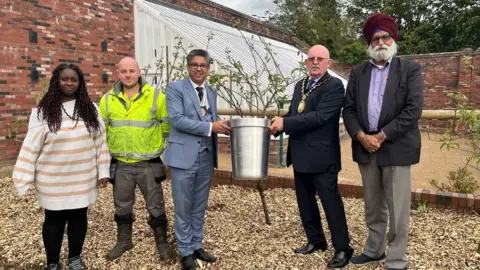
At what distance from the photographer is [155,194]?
3393 mm

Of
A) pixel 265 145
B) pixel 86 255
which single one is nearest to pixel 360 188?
pixel 265 145

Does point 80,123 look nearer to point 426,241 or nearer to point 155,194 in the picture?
point 155,194

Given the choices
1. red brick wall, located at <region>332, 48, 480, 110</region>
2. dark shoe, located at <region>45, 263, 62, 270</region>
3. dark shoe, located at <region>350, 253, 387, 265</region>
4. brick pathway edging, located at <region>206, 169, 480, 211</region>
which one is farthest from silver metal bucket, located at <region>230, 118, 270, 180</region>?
red brick wall, located at <region>332, 48, 480, 110</region>

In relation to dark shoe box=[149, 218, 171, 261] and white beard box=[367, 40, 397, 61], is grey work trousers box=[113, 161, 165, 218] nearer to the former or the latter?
dark shoe box=[149, 218, 171, 261]

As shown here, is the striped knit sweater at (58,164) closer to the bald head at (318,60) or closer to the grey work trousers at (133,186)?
the grey work trousers at (133,186)

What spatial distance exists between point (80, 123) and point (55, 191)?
0.54m

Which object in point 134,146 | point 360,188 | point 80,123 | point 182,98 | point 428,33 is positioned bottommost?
point 360,188

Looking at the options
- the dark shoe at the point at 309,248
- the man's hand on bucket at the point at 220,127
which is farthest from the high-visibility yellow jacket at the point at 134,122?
the dark shoe at the point at 309,248

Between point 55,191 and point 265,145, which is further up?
point 265,145

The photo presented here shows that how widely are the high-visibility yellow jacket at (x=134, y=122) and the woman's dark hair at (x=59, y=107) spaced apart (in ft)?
0.63

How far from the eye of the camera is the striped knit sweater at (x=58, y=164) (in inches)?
113

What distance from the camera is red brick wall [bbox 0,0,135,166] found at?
6.80 metres

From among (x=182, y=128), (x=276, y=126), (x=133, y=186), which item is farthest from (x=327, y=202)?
(x=133, y=186)

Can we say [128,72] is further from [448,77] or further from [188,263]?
[448,77]
